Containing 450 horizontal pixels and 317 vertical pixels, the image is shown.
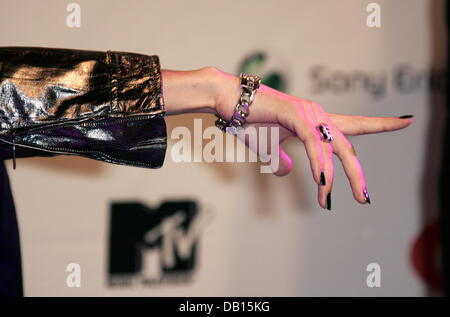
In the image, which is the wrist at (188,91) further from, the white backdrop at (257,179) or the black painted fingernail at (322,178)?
the white backdrop at (257,179)

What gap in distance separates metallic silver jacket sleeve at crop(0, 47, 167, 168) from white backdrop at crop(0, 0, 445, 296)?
2.27ft

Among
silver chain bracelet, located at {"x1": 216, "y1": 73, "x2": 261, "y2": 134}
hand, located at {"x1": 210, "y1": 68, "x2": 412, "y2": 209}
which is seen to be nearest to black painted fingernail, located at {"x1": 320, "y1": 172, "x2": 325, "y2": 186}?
hand, located at {"x1": 210, "y1": 68, "x2": 412, "y2": 209}

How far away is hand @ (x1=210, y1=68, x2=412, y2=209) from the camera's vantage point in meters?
0.72

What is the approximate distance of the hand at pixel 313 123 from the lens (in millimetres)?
721

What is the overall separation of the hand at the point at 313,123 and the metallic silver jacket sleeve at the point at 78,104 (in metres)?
0.13

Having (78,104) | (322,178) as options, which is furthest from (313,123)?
(78,104)

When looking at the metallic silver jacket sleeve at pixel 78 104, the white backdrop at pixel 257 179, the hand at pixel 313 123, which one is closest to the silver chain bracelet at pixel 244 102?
the hand at pixel 313 123

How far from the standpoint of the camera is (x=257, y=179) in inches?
61.0

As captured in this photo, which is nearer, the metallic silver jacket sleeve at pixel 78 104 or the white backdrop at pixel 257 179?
the metallic silver jacket sleeve at pixel 78 104

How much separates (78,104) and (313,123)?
0.37 meters

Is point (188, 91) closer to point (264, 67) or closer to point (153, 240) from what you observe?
point (264, 67)

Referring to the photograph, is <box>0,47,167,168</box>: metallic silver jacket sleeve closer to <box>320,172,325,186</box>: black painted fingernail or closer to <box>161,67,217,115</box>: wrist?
<box>161,67,217,115</box>: wrist

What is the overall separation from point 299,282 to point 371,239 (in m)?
0.29

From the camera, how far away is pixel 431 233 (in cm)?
168
